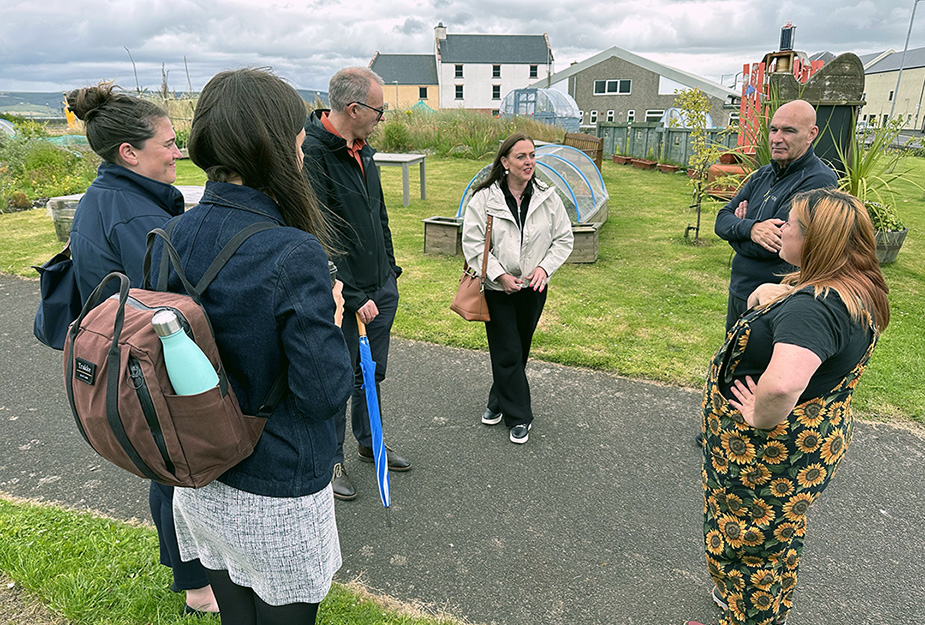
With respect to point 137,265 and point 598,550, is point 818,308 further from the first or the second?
point 137,265

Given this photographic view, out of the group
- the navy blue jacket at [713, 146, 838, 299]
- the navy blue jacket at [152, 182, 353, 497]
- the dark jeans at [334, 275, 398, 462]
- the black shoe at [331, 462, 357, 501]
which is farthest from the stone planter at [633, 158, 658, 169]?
the navy blue jacket at [152, 182, 353, 497]

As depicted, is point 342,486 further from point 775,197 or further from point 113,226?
point 775,197

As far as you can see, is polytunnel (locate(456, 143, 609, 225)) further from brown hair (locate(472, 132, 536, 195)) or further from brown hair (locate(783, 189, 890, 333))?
brown hair (locate(783, 189, 890, 333))

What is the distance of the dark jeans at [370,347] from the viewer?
3238 millimetres

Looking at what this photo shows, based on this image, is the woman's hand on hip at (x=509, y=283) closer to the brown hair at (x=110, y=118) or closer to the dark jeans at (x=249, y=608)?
the brown hair at (x=110, y=118)

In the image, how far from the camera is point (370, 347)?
3.39m

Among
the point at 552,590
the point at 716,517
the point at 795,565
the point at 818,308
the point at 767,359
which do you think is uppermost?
the point at 818,308

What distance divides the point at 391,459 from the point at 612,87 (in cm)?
4591

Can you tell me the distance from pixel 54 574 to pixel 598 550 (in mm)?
2541

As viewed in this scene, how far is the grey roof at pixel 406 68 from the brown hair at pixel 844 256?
6181 centimetres

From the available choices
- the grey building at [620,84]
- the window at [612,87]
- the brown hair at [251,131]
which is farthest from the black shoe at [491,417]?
the window at [612,87]

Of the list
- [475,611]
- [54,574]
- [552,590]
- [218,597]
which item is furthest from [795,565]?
[54,574]

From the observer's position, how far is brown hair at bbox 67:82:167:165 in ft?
6.92

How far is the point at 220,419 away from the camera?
1.32 metres
